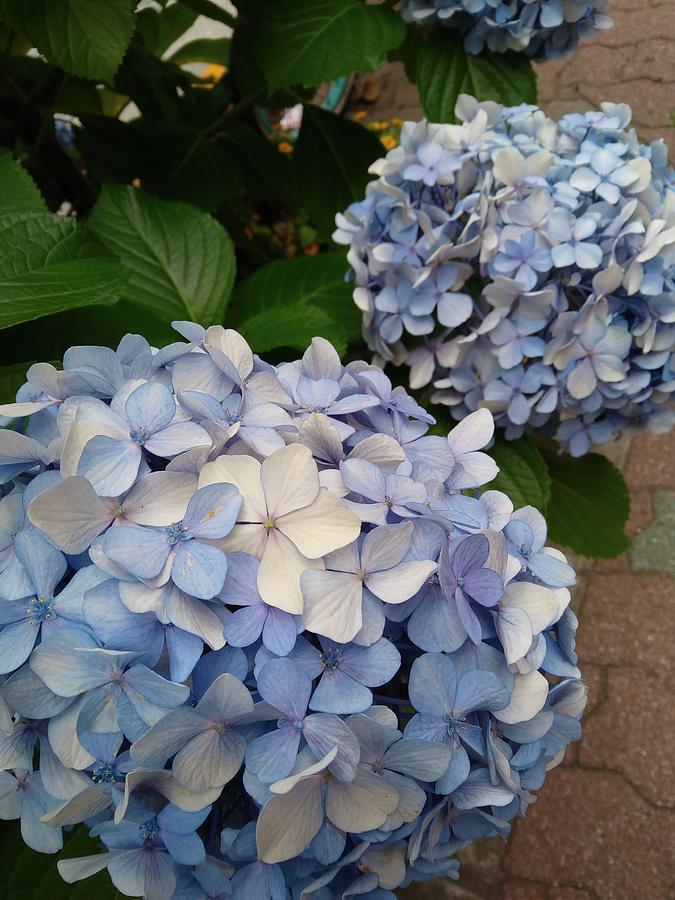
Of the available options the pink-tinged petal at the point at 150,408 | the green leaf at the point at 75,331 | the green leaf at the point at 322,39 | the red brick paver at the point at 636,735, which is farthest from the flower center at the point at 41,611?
the red brick paver at the point at 636,735

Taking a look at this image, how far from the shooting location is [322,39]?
107cm

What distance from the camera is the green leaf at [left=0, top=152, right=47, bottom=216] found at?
825 millimetres

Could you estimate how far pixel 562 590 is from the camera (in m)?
0.50

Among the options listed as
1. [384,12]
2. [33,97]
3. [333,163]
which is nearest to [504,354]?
[384,12]

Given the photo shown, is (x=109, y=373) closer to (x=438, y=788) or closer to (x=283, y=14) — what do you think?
(x=438, y=788)

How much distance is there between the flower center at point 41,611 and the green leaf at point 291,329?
49 cm

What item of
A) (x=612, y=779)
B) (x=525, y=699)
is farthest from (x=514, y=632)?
(x=612, y=779)

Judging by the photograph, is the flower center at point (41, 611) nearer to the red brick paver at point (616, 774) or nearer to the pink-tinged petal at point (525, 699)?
the pink-tinged petal at point (525, 699)

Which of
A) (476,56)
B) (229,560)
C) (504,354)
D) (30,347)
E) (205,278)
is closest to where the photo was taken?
(229,560)

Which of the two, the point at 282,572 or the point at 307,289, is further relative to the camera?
the point at 307,289

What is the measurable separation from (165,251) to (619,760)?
3.94 ft

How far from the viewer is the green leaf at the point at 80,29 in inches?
35.4

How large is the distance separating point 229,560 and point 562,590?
0.22m

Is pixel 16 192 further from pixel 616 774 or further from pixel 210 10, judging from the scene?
pixel 616 774
